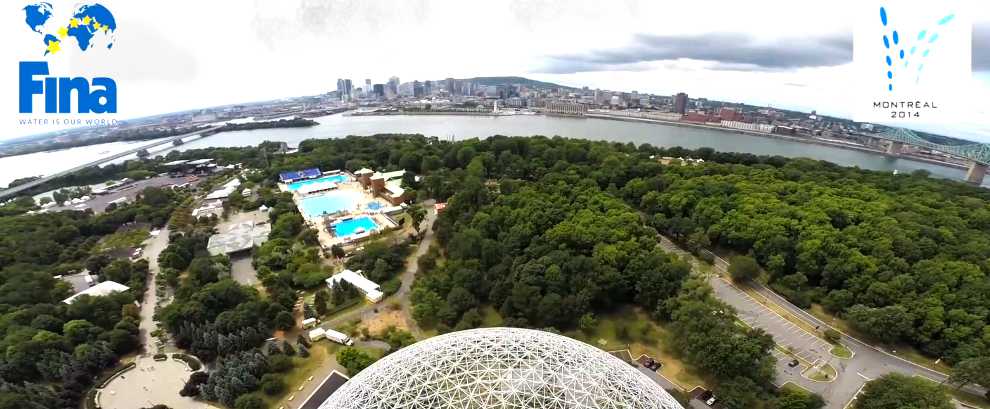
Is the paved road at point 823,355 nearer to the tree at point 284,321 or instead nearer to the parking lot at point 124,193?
the tree at point 284,321

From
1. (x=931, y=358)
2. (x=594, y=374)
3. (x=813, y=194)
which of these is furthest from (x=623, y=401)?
(x=813, y=194)

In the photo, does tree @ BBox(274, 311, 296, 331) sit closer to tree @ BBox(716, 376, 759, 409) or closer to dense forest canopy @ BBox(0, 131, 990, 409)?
dense forest canopy @ BBox(0, 131, 990, 409)

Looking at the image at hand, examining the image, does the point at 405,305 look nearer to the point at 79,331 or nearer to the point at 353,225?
the point at 353,225

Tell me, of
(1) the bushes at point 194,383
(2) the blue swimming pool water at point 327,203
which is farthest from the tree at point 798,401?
(2) the blue swimming pool water at point 327,203

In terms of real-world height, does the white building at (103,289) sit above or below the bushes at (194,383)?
above

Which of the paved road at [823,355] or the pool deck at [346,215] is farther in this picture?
the pool deck at [346,215]
